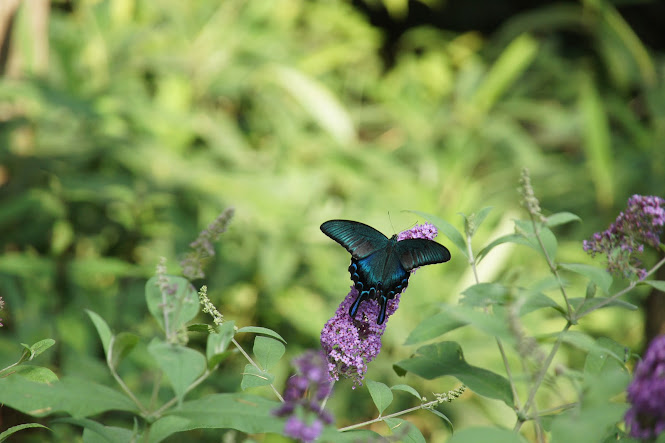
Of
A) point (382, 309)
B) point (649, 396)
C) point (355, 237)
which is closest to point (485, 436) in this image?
point (649, 396)

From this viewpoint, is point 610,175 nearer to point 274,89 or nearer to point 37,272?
point 274,89

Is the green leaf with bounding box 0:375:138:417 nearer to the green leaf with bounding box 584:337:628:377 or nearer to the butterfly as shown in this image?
the butterfly

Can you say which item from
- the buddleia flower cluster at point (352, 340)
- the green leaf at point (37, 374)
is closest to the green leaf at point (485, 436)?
the buddleia flower cluster at point (352, 340)

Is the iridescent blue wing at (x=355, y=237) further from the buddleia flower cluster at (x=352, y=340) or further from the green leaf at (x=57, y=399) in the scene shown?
the green leaf at (x=57, y=399)

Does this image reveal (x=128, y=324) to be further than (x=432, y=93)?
No

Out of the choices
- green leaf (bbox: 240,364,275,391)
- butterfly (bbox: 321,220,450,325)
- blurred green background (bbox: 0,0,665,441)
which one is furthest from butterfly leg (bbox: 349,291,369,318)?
blurred green background (bbox: 0,0,665,441)

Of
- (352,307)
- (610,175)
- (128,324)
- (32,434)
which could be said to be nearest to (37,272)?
(128,324)
